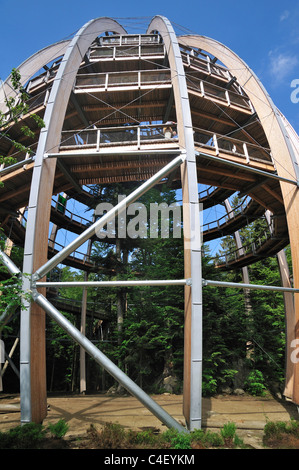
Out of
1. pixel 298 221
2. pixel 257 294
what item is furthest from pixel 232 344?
pixel 298 221

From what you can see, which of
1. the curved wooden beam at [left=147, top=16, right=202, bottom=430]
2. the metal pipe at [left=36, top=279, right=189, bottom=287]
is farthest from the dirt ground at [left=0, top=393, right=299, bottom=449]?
the metal pipe at [left=36, top=279, right=189, bottom=287]

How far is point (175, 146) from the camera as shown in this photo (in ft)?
29.2

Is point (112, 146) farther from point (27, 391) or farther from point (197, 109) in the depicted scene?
point (27, 391)

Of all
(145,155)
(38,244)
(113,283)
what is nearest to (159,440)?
(113,283)

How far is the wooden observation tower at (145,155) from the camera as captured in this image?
6695mm

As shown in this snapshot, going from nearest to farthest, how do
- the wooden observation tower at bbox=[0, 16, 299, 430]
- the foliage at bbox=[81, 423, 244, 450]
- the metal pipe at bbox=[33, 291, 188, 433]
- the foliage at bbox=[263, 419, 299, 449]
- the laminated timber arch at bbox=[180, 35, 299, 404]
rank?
1. the foliage at bbox=[81, 423, 244, 450]
2. the foliage at bbox=[263, 419, 299, 449]
3. the metal pipe at bbox=[33, 291, 188, 433]
4. the wooden observation tower at bbox=[0, 16, 299, 430]
5. the laminated timber arch at bbox=[180, 35, 299, 404]

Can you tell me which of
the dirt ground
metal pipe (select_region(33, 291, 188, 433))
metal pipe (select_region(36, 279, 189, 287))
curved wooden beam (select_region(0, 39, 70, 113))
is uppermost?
curved wooden beam (select_region(0, 39, 70, 113))

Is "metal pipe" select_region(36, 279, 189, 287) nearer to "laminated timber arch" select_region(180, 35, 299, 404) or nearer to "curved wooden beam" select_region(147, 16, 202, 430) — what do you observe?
"curved wooden beam" select_region(147, 16, 202, 430)

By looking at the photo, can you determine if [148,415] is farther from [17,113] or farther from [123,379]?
[17,113]

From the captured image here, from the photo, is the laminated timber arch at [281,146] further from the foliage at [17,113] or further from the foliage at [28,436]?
the foliage at [17,113]

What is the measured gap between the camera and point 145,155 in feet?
32.3

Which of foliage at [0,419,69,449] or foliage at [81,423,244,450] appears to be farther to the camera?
foliage at [81,423,244,450]

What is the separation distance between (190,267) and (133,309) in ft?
29.8

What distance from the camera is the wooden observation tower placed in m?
6.70
